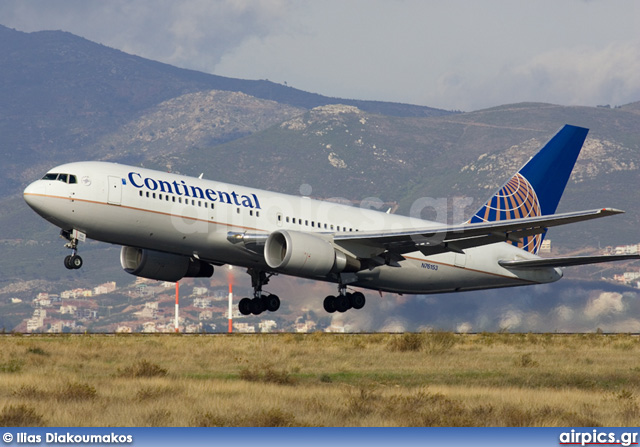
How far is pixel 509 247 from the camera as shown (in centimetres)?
4512

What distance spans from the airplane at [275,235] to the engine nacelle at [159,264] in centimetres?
5

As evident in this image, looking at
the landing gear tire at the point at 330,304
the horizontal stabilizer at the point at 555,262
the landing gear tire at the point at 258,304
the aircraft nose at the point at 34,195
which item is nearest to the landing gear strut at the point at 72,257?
the aircraft nose at the point at 34,195

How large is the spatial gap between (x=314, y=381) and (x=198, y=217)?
10354 mm

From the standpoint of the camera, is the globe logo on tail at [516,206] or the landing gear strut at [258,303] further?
the globe logo on tail at [516,206]

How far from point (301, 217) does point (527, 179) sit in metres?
13.5

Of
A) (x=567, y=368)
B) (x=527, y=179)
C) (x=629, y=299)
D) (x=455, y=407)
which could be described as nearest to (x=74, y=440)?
(x=455, y=407)

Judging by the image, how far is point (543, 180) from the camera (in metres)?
47.7

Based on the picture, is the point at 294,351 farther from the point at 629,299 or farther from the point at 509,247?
the point at 629,299

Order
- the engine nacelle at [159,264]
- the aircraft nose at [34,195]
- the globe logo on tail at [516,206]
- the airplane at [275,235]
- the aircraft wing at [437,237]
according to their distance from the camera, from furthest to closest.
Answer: the globe logo on tail at [516,206]
the engine nacelle at [159,264]
the aircraft wing at [437,237]
the airplane at [275,235]
the aircraft nose at [34,195]

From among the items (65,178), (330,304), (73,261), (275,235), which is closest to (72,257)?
(73,261)

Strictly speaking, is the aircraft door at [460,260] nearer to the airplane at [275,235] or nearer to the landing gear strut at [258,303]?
the airplane at [275,235]

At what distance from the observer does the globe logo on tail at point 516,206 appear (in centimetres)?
4609

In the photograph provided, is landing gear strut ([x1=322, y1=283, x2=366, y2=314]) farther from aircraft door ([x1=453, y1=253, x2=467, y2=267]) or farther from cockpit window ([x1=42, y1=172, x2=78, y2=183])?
cockpit window ([x1=42, y1=172, x2=78, y2=183])

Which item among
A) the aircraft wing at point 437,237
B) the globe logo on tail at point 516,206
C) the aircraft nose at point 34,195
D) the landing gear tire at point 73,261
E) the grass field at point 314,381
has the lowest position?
the grass field at point 314,381
